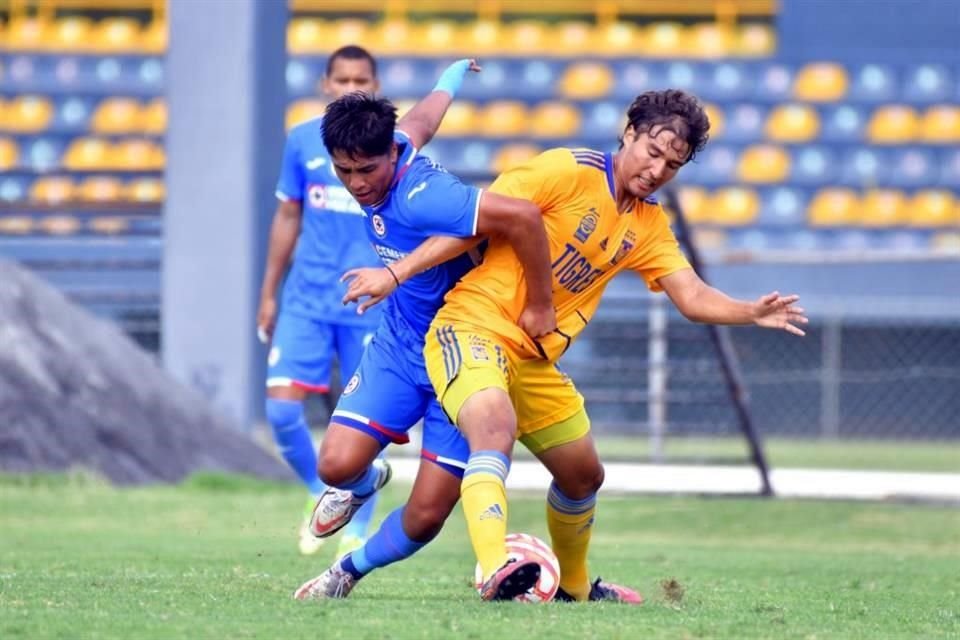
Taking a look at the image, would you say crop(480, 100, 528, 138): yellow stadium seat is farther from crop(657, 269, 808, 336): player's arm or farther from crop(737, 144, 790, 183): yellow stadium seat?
crop(657, 269, 808, 336): player's arm

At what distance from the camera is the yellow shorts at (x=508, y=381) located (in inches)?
220

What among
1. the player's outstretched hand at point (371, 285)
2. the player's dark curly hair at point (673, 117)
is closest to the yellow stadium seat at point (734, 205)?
the player's dark curly hair at point (673, 117)

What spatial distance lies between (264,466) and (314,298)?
16.7 ft

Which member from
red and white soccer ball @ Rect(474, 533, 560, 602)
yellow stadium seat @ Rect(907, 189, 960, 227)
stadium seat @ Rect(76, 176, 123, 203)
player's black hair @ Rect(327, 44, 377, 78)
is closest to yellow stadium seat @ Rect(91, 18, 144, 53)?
stadium seat @ Rect(76, 176, 123, 203)

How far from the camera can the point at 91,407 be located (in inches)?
500

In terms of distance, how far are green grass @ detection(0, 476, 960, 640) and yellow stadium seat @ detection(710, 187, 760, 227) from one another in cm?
1219

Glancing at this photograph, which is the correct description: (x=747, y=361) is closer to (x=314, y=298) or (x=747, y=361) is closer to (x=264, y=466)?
(x=264, y=466)

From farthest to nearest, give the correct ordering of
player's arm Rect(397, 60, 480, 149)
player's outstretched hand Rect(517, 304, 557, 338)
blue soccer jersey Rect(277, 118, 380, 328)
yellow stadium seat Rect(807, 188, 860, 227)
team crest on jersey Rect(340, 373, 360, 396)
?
yellow stadium seat Rect(807, 188, 860, 227)
blue soccer jersey Rect(277, 118, 380, 328)
player's arm Rect(397, 60, 480, 149)
team crest on jersey Rect(340, 373, 360, 396)
player's outstretched hand Rect(517, 304, 557, 338)

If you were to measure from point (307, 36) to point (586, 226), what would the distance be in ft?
69.4

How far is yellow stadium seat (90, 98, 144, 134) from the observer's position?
25.2m

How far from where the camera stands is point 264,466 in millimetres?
13328

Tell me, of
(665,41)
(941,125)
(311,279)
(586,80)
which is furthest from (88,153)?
(311,279)

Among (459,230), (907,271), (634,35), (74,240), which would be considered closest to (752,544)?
(459,230)

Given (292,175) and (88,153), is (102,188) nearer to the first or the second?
(88,153)
